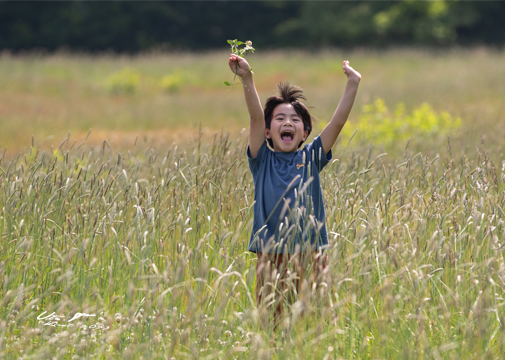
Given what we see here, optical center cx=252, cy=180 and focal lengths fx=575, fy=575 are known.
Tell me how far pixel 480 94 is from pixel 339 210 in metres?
12.4

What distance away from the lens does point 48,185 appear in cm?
332

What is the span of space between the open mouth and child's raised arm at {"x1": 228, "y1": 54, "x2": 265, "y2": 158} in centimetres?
10

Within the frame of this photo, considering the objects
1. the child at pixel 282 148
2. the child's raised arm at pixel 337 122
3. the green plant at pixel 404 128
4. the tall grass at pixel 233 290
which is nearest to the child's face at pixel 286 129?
the child at pixel 282 148

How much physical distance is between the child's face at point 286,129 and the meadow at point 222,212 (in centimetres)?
37

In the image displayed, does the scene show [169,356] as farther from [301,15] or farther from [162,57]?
[301,15]

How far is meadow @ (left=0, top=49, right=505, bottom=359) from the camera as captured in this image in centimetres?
219

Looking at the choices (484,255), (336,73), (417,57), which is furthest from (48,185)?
(417,57)

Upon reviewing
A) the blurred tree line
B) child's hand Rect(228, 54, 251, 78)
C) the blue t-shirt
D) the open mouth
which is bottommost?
the blue t-shirt

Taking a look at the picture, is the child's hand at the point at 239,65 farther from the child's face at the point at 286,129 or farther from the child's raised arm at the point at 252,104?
the child's face at the point at 286,129

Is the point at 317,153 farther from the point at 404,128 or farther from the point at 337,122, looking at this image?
the point at 404,128

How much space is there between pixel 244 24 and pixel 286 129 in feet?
120

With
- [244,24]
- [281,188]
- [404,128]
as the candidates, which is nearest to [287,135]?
[281,188]

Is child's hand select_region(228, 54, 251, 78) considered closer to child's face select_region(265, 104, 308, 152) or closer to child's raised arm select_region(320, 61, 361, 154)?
child's face select_region(265, 104, 308, 152)

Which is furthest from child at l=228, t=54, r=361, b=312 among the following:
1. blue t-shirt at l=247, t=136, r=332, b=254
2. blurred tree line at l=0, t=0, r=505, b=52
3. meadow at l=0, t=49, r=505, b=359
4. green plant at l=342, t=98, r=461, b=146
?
blurred tree line at l=0, t=0, r=505, b=52
